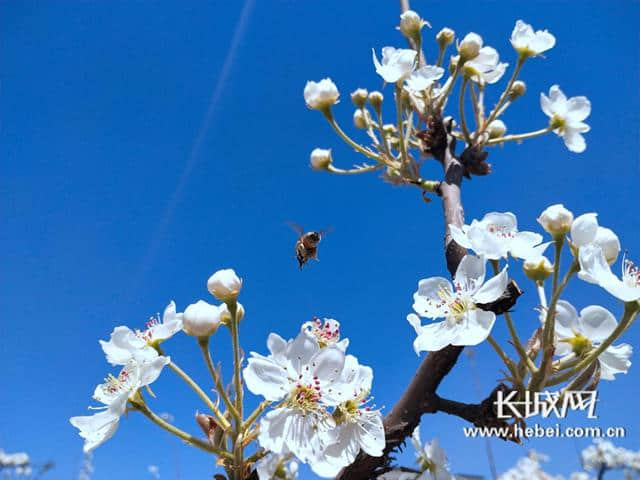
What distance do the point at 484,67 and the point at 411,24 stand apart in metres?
0.32

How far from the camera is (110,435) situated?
1035 mm

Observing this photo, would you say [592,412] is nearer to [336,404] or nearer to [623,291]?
[623,291]

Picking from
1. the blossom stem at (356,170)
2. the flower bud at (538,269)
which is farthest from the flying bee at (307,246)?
the flower bud at (538,269)

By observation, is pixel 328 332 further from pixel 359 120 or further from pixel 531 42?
pixel 531 42

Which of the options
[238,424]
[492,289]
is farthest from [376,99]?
[238,424]

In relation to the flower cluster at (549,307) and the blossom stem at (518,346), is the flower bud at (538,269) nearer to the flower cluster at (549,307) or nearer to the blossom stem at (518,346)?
the flower cluster at (549,307)

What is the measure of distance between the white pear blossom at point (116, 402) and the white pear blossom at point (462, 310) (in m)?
0.51

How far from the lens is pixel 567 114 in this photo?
6.05 feet

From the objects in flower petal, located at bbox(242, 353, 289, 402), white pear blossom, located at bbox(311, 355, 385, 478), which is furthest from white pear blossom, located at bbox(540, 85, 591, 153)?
flower petal, located at bbox(242, 353, 289, 402)

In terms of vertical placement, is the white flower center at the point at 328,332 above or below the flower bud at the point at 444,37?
below

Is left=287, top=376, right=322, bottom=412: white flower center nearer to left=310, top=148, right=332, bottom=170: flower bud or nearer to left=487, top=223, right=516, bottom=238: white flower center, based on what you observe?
left=487, top=223, right=516, bottom=238: white flower center

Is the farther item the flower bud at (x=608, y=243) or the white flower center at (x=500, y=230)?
the white flower center at (x=500, y=230)

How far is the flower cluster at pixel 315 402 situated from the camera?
0.90 metres

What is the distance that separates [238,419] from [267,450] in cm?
7
